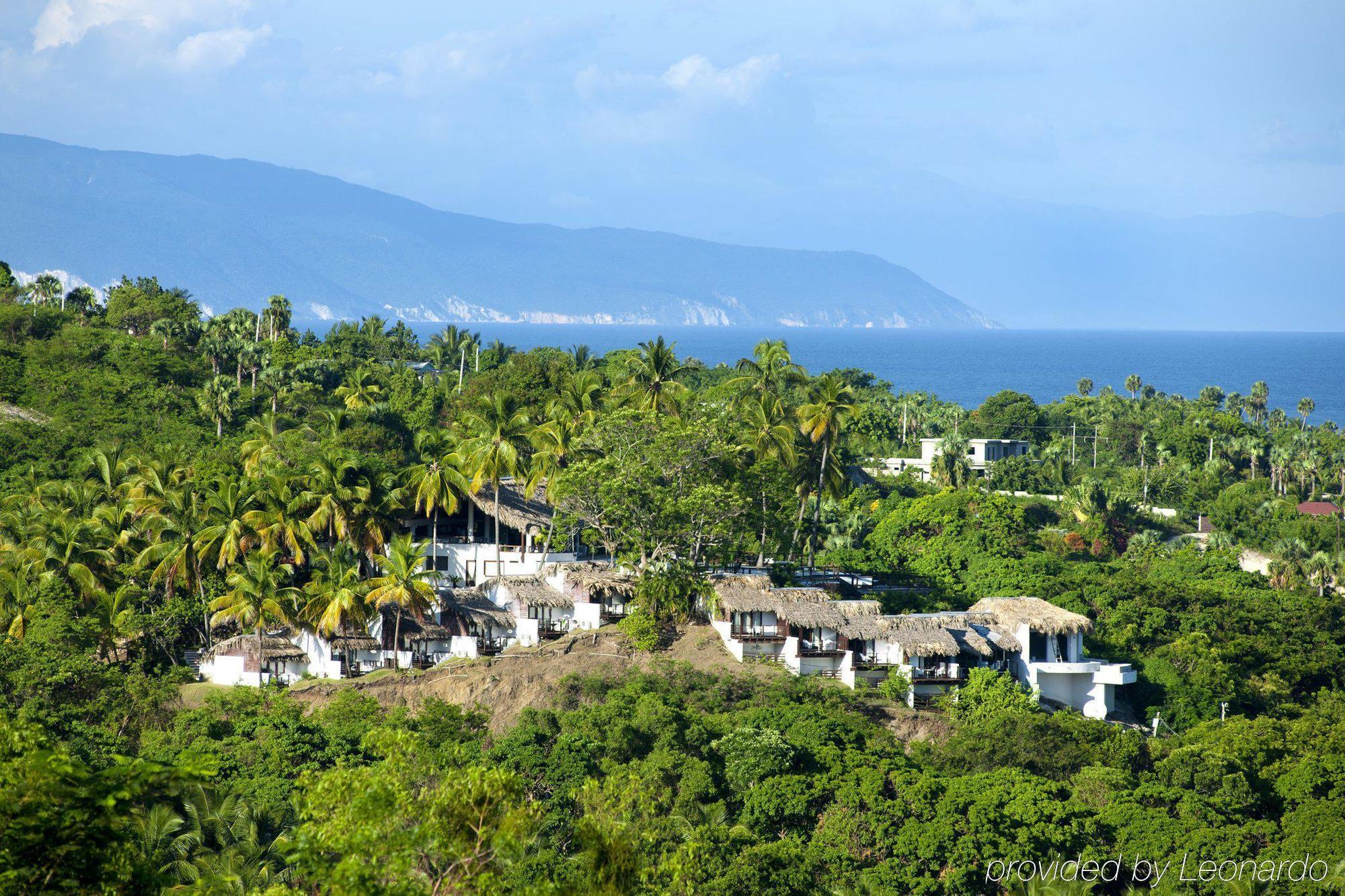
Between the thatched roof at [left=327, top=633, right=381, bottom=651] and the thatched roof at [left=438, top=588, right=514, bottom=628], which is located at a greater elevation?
the thatched roof at [left=438, top=588, right=514, bottom=628]

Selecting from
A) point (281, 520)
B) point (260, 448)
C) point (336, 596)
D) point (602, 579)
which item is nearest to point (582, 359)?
point (260, 448)

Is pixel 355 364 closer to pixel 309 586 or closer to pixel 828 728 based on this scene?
pixel 309 586

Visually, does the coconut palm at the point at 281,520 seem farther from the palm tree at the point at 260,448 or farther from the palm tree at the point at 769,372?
the palm tree at the point at 769,372

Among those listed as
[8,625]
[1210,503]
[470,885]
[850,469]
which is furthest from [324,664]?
[1210,503]

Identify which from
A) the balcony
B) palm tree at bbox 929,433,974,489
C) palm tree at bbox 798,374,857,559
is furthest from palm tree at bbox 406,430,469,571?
palm tree at bbox 929,433,974,489

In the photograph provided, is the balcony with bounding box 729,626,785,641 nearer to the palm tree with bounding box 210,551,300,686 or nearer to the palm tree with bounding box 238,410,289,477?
the palm tree with bounding box 210,551,300,686

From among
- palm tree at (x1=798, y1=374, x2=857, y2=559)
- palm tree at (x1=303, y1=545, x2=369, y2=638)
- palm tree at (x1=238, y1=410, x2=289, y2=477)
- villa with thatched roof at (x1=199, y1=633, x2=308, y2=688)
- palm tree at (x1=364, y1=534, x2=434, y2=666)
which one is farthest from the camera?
palm tree at (x1=238, y1=410, x2=289, y2=477)

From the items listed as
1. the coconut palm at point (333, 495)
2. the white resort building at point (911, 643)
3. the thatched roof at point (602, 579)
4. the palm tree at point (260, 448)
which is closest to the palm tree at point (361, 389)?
the palm tree at point (260, 448)
